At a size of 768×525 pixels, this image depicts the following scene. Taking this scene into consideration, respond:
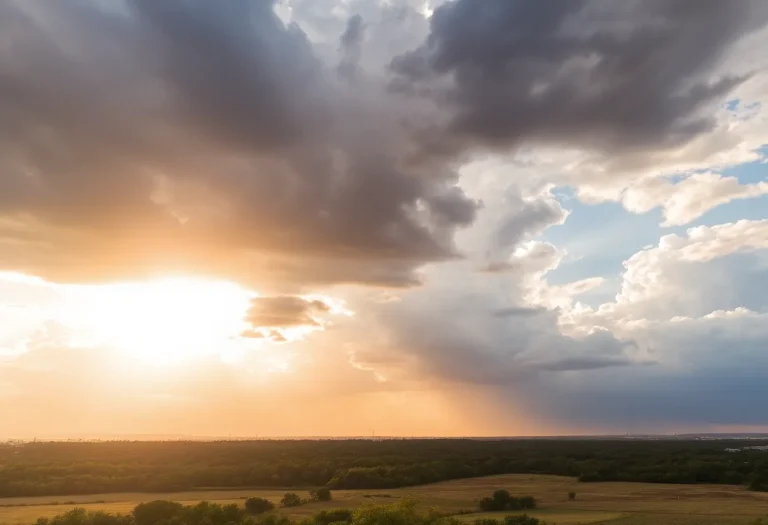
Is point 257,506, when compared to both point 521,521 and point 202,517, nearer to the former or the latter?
point 202,517

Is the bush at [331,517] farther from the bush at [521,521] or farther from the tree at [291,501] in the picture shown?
the tree at [291,501]

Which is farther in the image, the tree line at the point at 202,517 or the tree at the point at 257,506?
the tree at the point at 257,506

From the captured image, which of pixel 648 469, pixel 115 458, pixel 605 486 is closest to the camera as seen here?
pixel 605 486

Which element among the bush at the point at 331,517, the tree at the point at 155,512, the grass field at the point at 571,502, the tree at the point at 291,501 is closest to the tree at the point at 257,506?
the grass field at the point at 571,502

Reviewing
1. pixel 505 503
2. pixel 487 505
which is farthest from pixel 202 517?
pixel 505 503

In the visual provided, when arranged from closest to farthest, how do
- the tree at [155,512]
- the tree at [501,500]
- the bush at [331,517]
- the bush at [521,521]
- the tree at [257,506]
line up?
the bush at [521,521] < the bush at [331,517] < the tree at [155,512] < the tree at [257,506] < the tree at [501,500]

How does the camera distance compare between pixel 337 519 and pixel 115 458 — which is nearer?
pixel 337 519

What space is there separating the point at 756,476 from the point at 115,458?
497 feet

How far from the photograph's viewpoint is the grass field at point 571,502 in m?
59.8

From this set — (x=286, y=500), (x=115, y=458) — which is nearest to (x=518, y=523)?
(x=286, y=500)

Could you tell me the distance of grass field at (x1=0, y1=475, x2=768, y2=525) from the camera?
196 feet

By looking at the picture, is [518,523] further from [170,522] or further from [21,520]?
[21,520]

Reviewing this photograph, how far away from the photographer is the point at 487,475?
133000 mm


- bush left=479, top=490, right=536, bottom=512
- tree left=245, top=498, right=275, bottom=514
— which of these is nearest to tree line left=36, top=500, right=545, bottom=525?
tree left=245, top=498, right=275, bottom=514
